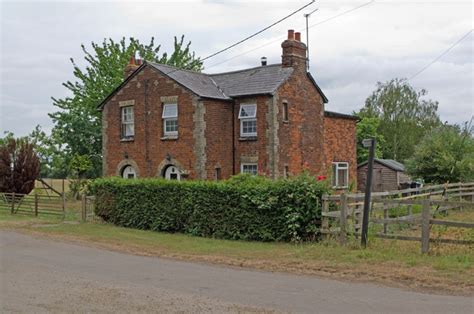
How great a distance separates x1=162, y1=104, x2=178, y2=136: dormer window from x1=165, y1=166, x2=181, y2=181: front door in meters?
1.71

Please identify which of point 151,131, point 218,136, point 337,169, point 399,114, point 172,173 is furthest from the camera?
point 399,114

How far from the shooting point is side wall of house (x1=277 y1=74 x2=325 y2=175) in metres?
27.3

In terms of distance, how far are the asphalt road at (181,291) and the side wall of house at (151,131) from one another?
14.1m

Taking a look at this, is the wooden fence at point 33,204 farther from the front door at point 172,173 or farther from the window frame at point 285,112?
Answer: the window frame at point 285,112

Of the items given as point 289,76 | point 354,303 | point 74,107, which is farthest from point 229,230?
point 74,107

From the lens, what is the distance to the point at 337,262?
40.2 ft

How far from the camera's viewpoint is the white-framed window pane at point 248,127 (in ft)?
90.2

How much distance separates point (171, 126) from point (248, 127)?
3801 mm

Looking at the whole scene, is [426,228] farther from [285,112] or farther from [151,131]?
[151,131]

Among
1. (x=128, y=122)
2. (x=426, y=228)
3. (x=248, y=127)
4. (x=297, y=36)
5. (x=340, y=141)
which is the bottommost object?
(x=426, y=228)

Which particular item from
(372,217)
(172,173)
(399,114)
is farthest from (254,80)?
(399,114)

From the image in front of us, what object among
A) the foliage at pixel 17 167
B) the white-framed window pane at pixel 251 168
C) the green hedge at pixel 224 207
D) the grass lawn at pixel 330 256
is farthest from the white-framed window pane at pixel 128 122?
the grass lawn at pixel 330 256

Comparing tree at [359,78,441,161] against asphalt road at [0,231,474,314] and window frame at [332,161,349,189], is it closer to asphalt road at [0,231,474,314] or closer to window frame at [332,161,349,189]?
window frame at [332,161,349,189]

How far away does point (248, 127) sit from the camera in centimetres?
2775
